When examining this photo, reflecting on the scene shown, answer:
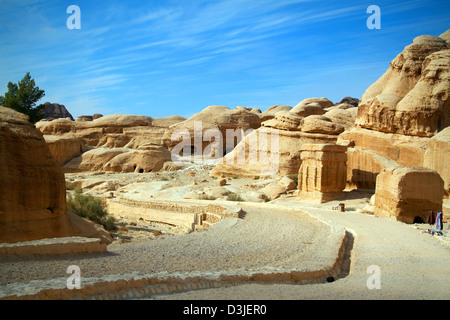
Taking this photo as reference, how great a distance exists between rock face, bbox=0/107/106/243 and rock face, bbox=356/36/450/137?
1533 cm

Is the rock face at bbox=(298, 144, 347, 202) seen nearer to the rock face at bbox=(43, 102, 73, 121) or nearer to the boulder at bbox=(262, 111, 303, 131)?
the boulder at bbox=(262, 111, 303, 131)

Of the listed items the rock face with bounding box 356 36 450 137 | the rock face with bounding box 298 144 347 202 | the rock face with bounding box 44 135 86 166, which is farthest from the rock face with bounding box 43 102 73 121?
the rock face with bounding box 298 144 347 202

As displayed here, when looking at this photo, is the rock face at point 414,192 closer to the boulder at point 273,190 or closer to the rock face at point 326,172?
the rock face at point 326,172

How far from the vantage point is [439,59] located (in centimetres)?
1853

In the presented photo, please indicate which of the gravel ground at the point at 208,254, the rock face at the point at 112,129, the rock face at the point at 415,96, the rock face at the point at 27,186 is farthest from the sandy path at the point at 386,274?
the rock face at the point at 112,129

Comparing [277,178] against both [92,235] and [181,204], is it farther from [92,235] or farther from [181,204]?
[92,235]

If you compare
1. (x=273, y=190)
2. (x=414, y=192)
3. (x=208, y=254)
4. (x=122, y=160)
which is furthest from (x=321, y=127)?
(x=208, y=254)

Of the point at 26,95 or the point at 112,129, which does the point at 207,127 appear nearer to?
the point at 112,129

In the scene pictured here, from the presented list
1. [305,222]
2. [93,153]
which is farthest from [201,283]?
[93,153]

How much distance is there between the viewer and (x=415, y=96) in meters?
18.5

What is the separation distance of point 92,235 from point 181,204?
782 centimetres

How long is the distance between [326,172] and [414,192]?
19.5 ft

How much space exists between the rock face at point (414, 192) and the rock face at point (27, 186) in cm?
947

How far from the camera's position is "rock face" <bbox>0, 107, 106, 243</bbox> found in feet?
A: 28.5
